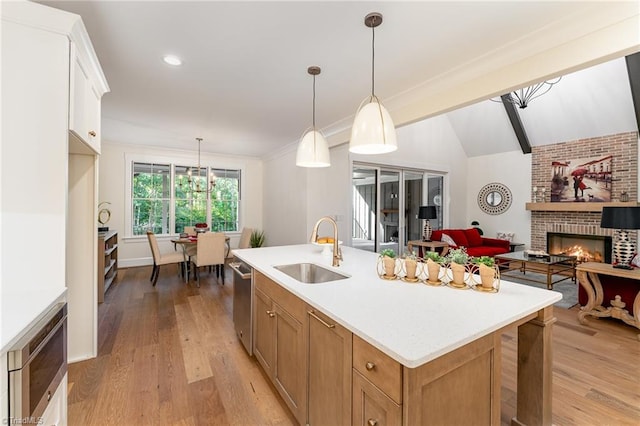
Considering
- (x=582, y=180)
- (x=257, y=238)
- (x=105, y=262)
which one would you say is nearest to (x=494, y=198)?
(x=582, y=180)

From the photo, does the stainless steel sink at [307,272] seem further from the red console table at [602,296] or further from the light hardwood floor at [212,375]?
the red console table at [602,296]

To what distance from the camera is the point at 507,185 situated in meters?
7.16

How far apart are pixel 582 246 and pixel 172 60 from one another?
8.00 metres

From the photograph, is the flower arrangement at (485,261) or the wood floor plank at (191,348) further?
the wood floor plank at (191,348)

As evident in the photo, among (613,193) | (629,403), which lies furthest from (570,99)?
(629,403)

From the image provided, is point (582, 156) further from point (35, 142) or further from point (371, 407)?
point (35, 142)

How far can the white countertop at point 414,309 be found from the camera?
1.01m

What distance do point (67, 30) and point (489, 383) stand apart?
9.40 ft

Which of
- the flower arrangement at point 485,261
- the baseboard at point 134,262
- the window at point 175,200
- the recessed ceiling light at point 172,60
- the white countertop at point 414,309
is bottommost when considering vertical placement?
the baseboard at point 134,262

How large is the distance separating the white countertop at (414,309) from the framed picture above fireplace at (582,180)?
20.1 feet

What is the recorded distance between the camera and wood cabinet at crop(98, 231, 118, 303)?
3.76 metres

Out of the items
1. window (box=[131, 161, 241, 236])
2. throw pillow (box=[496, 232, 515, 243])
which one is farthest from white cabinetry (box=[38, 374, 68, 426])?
throw pillow (box=[496, 232, 515, 243])

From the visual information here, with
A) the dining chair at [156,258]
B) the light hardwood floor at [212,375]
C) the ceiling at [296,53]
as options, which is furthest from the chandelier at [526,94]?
the dining chair at [156,258]

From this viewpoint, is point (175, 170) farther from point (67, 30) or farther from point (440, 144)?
point (440, 144)
